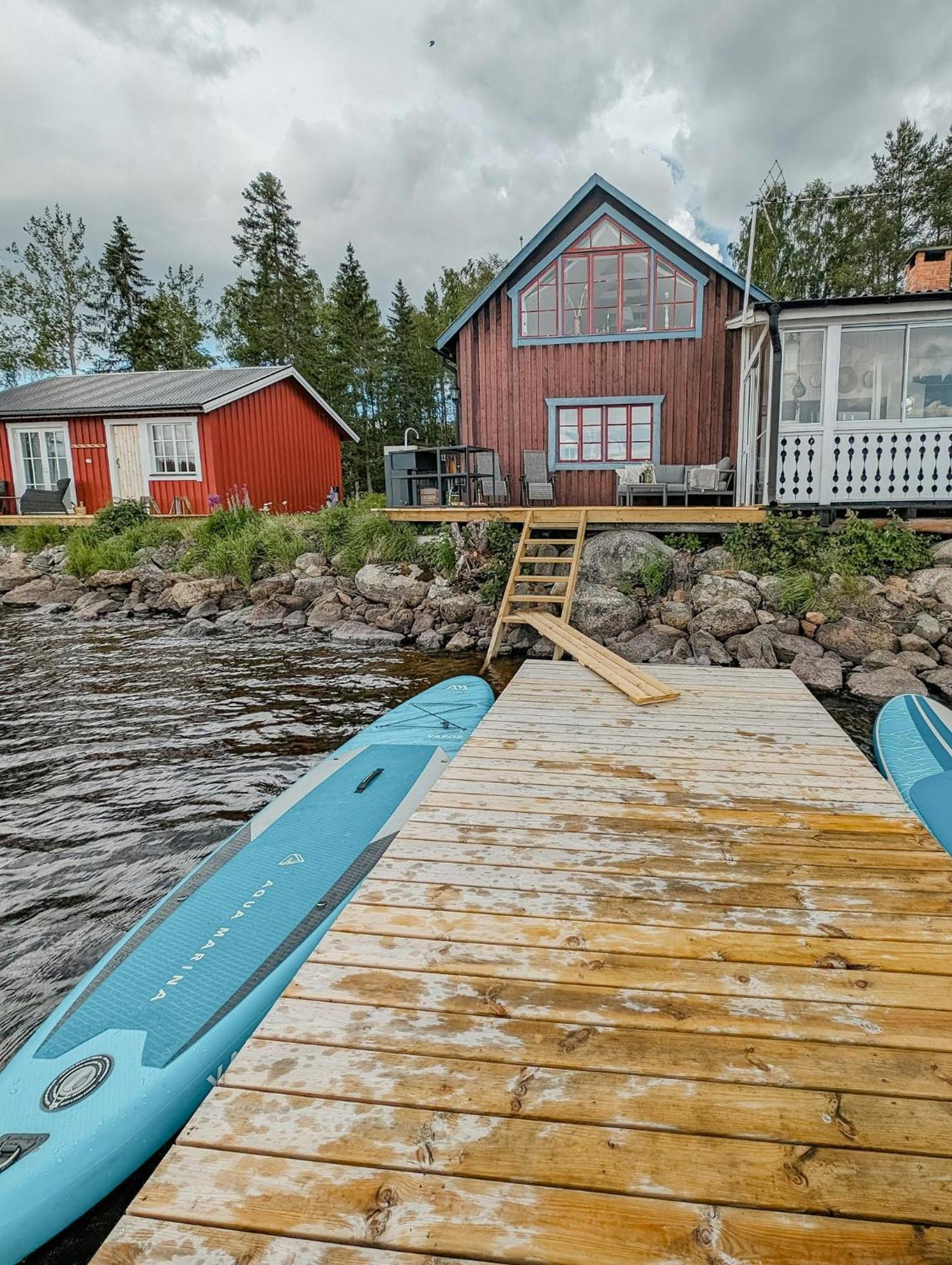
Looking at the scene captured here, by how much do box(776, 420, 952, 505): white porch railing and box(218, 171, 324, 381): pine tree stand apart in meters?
25.2

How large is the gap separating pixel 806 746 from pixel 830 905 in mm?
1691

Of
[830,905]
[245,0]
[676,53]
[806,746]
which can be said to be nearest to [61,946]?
[830,905]

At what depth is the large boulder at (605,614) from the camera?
8.81 m

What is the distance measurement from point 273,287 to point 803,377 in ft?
91.1

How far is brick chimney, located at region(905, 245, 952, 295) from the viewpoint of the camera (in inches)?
396

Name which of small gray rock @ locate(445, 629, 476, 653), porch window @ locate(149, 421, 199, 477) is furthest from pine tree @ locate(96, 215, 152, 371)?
small gray rock @ locate(445, 629, 476, 653)

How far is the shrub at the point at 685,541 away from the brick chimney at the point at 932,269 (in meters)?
4.93

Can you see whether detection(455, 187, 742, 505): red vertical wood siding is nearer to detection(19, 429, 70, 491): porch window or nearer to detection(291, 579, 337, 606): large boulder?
detection(291, 579, 337, 606): large boulder

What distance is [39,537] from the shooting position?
15.1 m

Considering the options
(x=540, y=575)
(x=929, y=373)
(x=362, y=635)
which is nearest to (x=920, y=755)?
(x=540, y=575)

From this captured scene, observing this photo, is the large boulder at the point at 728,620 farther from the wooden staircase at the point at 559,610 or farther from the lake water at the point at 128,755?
the lake water at the point at 128,755

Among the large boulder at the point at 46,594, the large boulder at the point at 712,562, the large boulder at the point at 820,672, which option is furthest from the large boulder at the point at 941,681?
the large boulder at the point at 46,594

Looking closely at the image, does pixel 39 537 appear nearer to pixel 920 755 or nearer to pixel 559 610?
pixel 559 610

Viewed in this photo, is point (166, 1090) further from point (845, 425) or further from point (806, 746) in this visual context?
point (845, 425)
